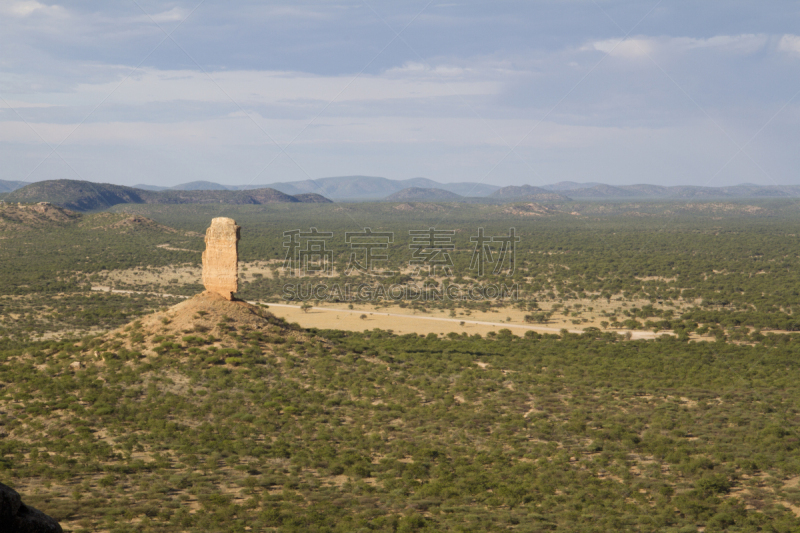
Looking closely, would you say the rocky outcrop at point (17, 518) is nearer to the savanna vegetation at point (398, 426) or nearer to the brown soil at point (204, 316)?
the savanna vegetation at point (398, 426)

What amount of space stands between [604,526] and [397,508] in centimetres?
533

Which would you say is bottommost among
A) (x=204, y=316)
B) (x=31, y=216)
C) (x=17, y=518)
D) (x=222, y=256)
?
(x=204, y=316)

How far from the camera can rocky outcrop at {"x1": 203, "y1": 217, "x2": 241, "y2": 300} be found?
96.1 ft

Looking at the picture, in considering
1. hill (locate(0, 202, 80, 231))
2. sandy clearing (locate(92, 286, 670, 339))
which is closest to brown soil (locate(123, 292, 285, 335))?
sandy clearing (locate(92, 286, 670, 339))

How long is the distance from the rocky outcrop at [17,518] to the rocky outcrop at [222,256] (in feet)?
65.8

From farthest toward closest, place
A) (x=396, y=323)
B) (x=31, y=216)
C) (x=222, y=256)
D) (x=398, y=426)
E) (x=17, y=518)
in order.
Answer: (x=31, y=216)
(x=396, y=323)
(x=222, y=256)
(x=398, y=426)
(x=17, y=518)

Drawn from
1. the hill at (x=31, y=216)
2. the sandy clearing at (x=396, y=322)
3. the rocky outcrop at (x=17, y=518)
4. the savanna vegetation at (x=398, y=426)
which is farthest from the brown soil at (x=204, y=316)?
the hill at (x=31, y=216)

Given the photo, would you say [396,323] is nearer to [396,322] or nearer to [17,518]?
[396,322]

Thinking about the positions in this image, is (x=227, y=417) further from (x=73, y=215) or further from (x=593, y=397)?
(x=73, y=215)

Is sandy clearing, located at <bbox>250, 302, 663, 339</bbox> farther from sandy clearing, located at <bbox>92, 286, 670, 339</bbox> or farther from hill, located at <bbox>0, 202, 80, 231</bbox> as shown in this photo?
hill, located at <bbox>0, 202, 80, 231</bbox>

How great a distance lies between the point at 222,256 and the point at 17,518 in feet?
71.9

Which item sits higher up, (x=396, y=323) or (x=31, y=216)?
(x=31, y=216)

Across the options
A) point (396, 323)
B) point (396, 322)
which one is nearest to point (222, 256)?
point (396, 323)

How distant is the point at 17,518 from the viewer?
845 cm
